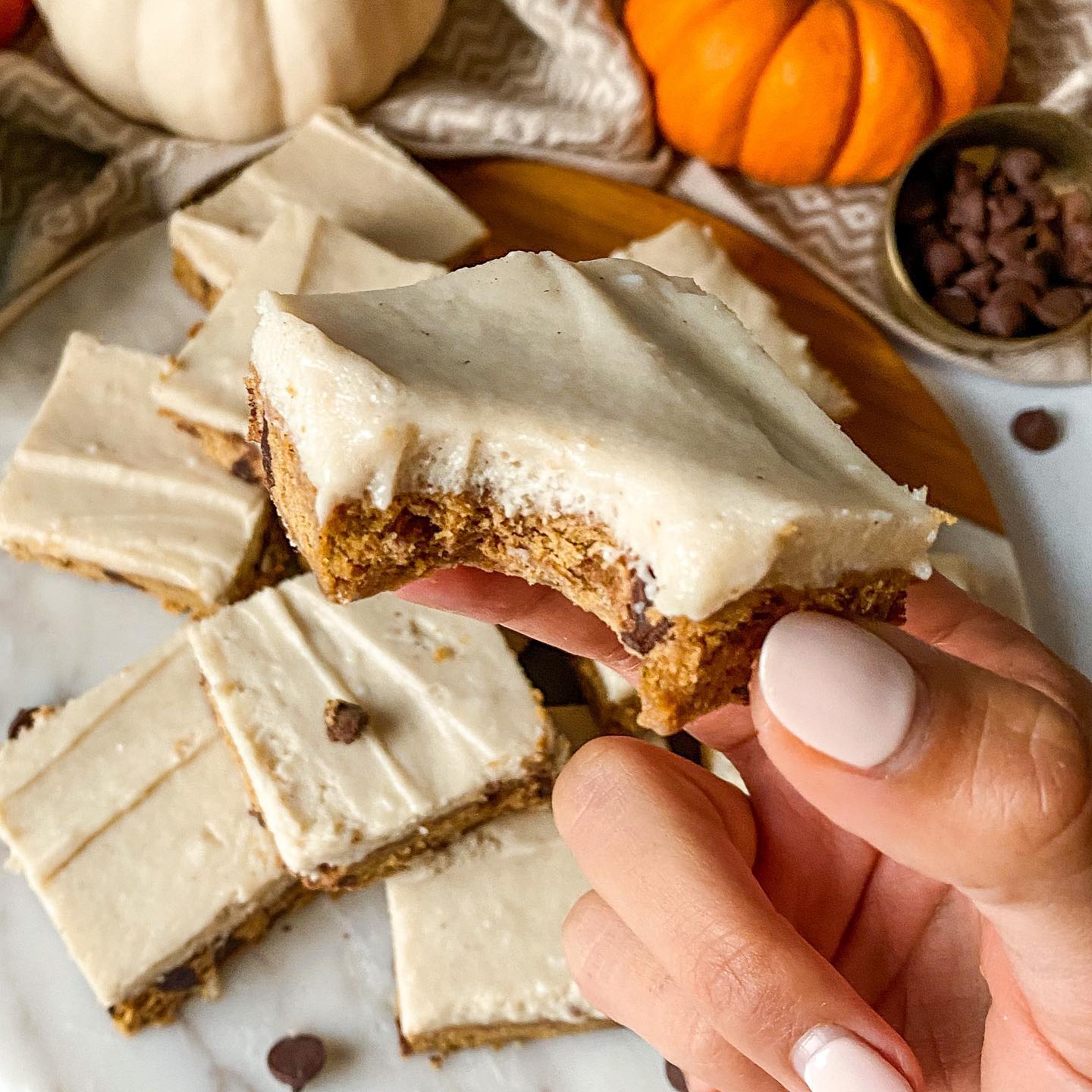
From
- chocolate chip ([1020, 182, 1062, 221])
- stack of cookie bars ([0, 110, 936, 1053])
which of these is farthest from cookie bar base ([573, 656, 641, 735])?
chocolate chip ([1020, 182, 1062, 221])

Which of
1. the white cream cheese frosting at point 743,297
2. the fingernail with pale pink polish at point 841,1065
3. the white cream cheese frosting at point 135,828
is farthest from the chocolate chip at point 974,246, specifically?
the white cream cheese frosting at point 135,828

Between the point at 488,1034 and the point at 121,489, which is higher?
the point at 121,489

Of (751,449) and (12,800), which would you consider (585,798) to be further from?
(12,800)

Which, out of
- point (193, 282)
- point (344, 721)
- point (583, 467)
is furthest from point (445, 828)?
point (193, 282)

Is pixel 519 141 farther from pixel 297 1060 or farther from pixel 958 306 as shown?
pixel 297 1060

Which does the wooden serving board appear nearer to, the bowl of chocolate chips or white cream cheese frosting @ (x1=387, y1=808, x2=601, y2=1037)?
the bowl of chocolate chips
